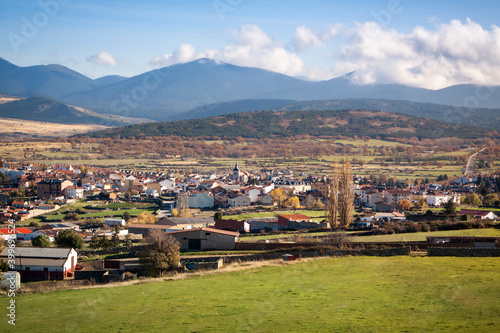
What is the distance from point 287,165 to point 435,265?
Result: 8704cm

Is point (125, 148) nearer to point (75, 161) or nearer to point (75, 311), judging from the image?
point (75, 161)

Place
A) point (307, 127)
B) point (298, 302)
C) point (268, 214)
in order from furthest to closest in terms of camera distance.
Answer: point (307, 127) → point (268, 214) → point (298, 302)

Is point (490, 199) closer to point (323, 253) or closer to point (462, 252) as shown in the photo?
point (462, 252)

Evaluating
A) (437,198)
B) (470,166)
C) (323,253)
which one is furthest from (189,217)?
(470,166)

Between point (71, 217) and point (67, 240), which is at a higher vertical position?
point (67, 240)

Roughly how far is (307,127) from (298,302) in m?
142

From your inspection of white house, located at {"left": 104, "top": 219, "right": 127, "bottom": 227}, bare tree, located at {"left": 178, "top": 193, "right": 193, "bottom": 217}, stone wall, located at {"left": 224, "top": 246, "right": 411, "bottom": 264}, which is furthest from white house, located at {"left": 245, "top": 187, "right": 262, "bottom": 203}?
stone wall, located at {"left": 224, "top": 246, "right": 411, "bottom": 264}

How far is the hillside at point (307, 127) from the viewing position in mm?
144125

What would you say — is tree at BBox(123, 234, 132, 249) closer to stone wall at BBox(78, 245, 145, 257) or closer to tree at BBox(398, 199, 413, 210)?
stone wall at BBox(78, 245, 145, 257)

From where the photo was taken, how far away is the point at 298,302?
1217 cm

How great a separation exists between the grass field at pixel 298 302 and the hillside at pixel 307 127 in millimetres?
128066

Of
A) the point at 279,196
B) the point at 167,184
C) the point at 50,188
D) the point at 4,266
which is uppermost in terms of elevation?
the point at 50,188

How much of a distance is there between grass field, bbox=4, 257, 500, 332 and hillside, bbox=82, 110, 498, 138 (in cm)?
12807

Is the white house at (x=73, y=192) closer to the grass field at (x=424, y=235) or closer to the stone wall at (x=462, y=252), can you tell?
the grass field at (x=424, y=235)
